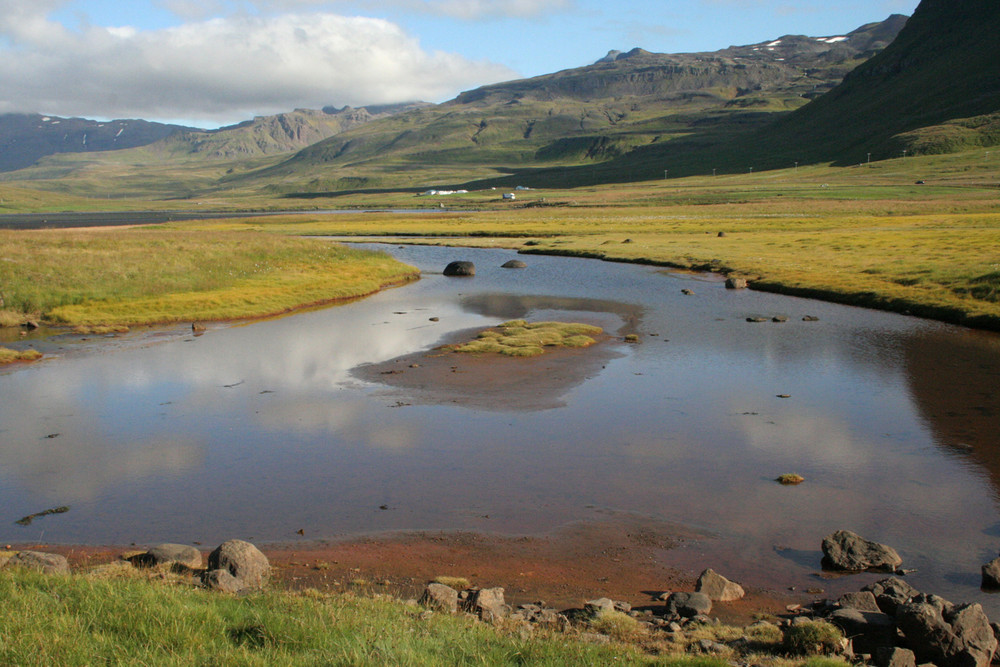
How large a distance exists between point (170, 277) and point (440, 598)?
48.8m

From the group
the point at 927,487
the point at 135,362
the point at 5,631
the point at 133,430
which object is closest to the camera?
the point at 5,631

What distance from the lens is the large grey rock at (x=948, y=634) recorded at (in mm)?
11461

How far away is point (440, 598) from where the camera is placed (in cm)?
1359

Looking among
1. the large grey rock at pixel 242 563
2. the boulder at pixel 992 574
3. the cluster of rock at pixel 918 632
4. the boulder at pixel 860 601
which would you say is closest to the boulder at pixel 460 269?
the large grey rock at pixel 242 563

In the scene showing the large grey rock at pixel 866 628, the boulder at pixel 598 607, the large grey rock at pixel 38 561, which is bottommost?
the boulder at pixel 598 607

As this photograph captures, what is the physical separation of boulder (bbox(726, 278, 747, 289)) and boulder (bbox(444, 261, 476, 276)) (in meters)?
22.7

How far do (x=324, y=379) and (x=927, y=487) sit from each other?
887 inches

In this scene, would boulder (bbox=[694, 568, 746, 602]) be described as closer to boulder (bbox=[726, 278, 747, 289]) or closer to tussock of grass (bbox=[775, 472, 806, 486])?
tussock of grass (bbox=[775, 472, 806, 486])

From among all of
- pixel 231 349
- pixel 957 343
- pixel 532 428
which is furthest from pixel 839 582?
pixel 231 349

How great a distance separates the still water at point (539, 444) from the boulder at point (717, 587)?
4.14 feet

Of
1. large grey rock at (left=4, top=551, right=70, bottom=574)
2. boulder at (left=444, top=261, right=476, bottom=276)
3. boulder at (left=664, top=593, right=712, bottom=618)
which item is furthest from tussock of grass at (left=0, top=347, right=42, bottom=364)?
boulder at (left=444, top=261, right=476, bottom=276)

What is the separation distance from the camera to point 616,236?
103062 millimetres

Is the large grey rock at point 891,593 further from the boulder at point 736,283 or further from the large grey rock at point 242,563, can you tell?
the boulder at point 736,283

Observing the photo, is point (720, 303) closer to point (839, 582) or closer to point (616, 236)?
point (839, 582)
